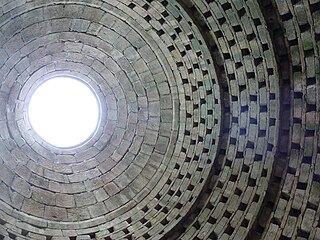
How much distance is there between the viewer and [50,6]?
13625 millimetres

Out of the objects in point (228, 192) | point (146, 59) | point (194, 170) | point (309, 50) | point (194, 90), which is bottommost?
point (228, 192)

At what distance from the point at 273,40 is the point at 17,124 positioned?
751 cm

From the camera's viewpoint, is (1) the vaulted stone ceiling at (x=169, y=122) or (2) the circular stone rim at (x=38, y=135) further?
(2) the circular stone rim at (x=38, y=135)

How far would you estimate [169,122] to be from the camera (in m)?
14.2

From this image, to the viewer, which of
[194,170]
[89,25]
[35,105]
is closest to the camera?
[194,170]

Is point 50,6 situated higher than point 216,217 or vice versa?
point 50,6

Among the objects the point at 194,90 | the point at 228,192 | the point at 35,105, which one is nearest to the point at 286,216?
the point at 228,192

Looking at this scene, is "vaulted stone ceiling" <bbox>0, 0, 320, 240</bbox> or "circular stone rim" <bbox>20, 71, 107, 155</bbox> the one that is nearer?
"vaulted stone ceiling" <bbox>0, 0, 320, 240</bbox>

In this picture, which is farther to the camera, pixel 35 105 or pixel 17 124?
pixel 35 105

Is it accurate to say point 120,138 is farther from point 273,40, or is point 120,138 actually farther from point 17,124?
point 273,40

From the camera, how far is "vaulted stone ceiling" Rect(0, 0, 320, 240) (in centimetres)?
1016

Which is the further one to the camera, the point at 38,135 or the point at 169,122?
the point at 38,135

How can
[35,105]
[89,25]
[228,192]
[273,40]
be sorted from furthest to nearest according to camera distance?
1. [35,105]
2. [89,25]
3. [228,192]
4. [273,40]

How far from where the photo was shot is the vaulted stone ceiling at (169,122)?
10.2 m
